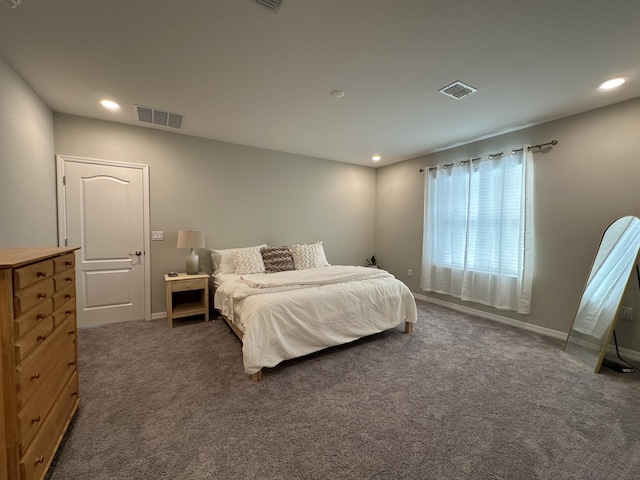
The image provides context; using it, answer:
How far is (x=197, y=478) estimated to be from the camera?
4.22 ft

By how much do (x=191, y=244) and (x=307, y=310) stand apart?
191 centimetres

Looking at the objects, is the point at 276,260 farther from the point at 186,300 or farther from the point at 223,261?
the point at 186,300

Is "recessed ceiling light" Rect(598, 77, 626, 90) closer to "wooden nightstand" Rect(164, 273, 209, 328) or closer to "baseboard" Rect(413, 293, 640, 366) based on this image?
"baseboard" Rect(413, 293, 640, 366)

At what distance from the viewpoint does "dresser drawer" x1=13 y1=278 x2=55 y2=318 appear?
1040mm

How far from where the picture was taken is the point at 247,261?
3512 mm

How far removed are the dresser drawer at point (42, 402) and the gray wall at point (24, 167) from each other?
1212 mm

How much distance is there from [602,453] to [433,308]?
260 cm

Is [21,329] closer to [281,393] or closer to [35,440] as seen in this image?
[35,440]

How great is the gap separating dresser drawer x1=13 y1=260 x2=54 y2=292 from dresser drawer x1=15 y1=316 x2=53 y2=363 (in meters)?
0.21

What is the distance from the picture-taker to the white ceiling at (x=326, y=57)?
1.56 metres

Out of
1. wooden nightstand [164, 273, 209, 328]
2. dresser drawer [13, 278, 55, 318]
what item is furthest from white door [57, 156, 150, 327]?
dresser drawer [13, 278, 55, 318]

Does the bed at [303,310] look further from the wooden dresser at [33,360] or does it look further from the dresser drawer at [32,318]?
the dresser drawer at [32,318]

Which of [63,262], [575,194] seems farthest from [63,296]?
[575,194]

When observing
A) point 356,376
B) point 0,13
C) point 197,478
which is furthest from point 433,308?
point 0,13
